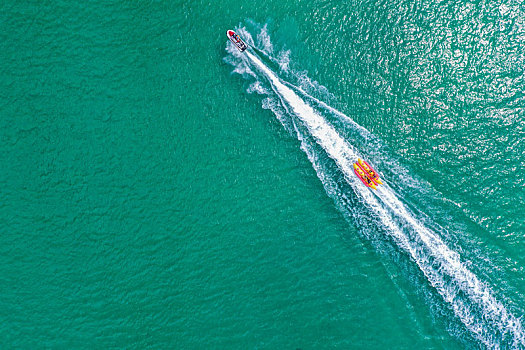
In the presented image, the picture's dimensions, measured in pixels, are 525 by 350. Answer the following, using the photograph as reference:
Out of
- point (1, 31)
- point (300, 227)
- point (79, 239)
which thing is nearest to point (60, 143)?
point (79, 239)

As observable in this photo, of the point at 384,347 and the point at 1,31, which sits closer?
the point at 384,347

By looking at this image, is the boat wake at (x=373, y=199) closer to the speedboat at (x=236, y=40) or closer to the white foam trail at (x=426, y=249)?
the white foam trail at (x=426, y=249)

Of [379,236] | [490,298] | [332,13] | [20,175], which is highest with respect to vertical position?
[20,175]

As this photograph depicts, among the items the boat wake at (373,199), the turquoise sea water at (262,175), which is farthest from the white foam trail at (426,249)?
the turquoise sea water at (262,175)

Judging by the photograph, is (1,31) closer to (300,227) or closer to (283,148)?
(283,148)

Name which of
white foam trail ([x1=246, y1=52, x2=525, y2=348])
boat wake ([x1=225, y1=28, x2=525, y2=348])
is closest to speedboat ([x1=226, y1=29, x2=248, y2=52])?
boat wake ([x1=225, y1=28, x2=525, y2=348])

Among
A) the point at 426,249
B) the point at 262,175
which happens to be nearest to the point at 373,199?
the point at 426,249

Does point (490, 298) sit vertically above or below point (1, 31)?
below
